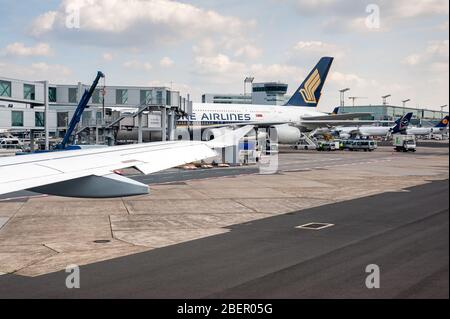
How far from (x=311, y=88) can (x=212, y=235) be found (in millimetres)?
59364

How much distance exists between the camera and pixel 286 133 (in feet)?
205

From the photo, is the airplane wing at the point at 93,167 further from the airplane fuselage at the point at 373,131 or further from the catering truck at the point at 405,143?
the airplane fuselage at the point at 373,131

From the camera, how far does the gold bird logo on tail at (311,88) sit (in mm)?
69925

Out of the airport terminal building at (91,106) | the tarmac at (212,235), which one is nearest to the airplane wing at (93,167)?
the tarmac at (212,235)

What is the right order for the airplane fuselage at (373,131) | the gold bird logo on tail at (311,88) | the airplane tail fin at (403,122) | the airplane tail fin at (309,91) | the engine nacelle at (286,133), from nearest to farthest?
the airplane tail fin at (403,122)
the engine nacelle at (286,133)
the airplane tail fin at (309,91)
the gold bird logo on tail at (311,88)
the airplane fuselage at (373,131)

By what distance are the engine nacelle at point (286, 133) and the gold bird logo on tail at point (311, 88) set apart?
9298mm

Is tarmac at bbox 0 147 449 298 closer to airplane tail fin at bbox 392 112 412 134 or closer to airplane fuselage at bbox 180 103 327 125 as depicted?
airplane tail fin at bbox 392 112 412 134

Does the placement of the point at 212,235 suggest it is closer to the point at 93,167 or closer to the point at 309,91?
the point at 93,167

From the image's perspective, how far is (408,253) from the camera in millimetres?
11461

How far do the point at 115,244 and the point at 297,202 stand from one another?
1074 cm

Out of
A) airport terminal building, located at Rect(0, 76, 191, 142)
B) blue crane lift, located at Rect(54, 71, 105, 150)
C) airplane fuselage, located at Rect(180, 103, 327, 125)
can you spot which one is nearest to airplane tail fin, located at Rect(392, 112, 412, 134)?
airplane fuselage, located at Rect(180, 103, 327, 125)

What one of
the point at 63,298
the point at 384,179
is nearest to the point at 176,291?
the point at 63,298

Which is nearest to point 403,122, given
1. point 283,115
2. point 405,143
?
point 283,115
